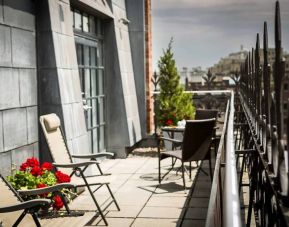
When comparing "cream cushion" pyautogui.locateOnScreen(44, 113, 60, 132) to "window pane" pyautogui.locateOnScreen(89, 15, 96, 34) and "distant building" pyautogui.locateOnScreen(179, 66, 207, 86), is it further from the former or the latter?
"distant building" pyautogui.locateOnScreen(179, 66, 207, 86)

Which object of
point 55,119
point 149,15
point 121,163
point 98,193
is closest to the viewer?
point 55,119

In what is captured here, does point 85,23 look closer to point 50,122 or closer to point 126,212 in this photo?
point 50,122

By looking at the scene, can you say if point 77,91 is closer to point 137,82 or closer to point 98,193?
point 98,193

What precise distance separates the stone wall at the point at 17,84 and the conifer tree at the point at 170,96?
4.98m

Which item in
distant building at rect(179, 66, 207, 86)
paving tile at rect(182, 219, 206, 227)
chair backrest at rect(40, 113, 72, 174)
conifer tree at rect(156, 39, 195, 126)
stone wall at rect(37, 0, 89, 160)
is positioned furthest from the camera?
distant building at rect(179, 66, 207, 86)

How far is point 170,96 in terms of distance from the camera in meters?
11.4

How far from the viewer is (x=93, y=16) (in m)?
9.93

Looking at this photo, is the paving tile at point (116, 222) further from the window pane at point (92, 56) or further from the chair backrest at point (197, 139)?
the window pane at point (92, 56)

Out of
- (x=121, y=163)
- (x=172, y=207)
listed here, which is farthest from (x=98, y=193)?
(x=121, y=163)

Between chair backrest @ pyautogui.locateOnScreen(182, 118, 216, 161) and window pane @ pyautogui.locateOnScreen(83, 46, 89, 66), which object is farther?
window pane @ pyautogui.locateOnScreen(83, 46, 89, 66)

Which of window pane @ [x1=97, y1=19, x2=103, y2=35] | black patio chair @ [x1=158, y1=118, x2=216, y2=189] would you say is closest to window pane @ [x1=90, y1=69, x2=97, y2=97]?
window pane @ [x1=97, y1=19, x2=103, y2=35]

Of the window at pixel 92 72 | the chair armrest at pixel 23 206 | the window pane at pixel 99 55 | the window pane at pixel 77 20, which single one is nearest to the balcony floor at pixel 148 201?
the chair armrest at pixel 23 206

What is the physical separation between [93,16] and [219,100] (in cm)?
819

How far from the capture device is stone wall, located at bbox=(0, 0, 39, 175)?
5539 mm
